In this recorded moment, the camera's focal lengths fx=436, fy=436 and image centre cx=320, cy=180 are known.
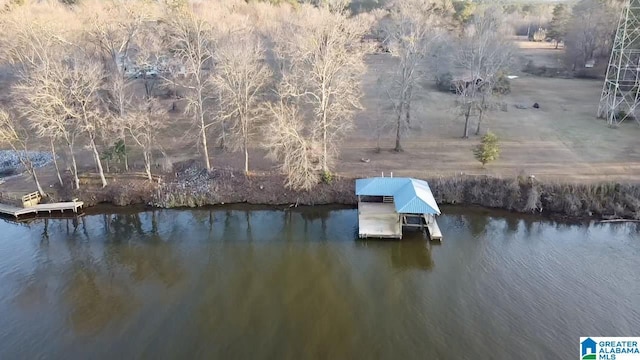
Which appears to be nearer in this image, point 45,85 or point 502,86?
point 45,85

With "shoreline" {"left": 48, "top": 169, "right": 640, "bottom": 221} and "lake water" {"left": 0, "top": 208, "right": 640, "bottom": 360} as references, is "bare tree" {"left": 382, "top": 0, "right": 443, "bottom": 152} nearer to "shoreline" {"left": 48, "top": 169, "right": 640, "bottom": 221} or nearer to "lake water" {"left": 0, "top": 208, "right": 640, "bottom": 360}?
"shoreline" {"left": 48, "top": 169, "right": 640, "bottom": 221}

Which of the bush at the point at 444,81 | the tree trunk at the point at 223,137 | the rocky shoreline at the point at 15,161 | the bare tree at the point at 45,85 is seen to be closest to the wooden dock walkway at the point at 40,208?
the bare tree at the point at 45,85

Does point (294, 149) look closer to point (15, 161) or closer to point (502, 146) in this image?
point (502, 146)

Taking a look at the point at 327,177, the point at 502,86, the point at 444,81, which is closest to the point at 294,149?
the point at 327,177

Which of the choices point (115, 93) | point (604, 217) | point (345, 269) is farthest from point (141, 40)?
point (604, 217)

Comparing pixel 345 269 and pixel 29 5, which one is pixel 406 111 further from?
pixel 29 5

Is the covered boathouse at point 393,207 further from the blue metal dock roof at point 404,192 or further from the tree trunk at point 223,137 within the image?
the tree trunk at point 223,137
